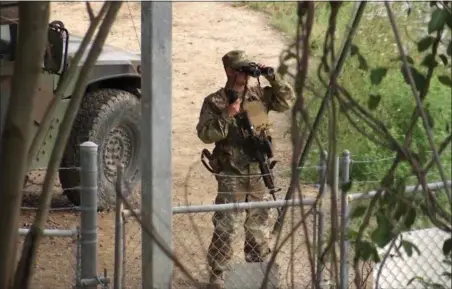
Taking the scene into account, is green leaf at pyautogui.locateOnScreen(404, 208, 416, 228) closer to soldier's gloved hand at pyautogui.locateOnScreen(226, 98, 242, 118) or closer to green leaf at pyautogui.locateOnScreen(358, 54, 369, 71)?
green leaf at pyautogui.locateOnScreen(358, 54, 369, 71)

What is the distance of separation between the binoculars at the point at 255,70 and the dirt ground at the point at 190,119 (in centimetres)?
69

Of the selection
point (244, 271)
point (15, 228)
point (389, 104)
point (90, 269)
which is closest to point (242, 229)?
point (244, 271)

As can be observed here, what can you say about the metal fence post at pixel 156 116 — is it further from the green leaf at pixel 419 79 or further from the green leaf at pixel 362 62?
the green leaf at pixel 419 79

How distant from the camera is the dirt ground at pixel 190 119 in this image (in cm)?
616

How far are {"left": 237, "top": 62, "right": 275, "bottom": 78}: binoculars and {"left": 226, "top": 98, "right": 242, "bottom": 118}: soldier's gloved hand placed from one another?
0.62ft

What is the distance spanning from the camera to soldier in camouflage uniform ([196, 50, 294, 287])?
5500mm

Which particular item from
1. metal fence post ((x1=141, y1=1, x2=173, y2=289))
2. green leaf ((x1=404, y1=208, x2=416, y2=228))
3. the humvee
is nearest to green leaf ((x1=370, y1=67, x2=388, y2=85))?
green leaf ((x1=404, y1=208, x2=416, y2=228))

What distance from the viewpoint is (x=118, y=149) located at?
798 centimetres

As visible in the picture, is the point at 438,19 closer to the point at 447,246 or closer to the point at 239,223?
the point at 447,246

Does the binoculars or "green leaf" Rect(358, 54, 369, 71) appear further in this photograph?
the binoculars

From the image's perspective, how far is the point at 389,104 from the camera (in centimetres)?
848

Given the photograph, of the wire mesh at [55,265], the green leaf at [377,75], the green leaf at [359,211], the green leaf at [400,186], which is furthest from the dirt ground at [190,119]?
the green leaf at [377,75]

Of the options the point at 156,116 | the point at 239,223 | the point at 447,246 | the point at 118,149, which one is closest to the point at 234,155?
the point at 239,223

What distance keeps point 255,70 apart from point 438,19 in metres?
3.49
